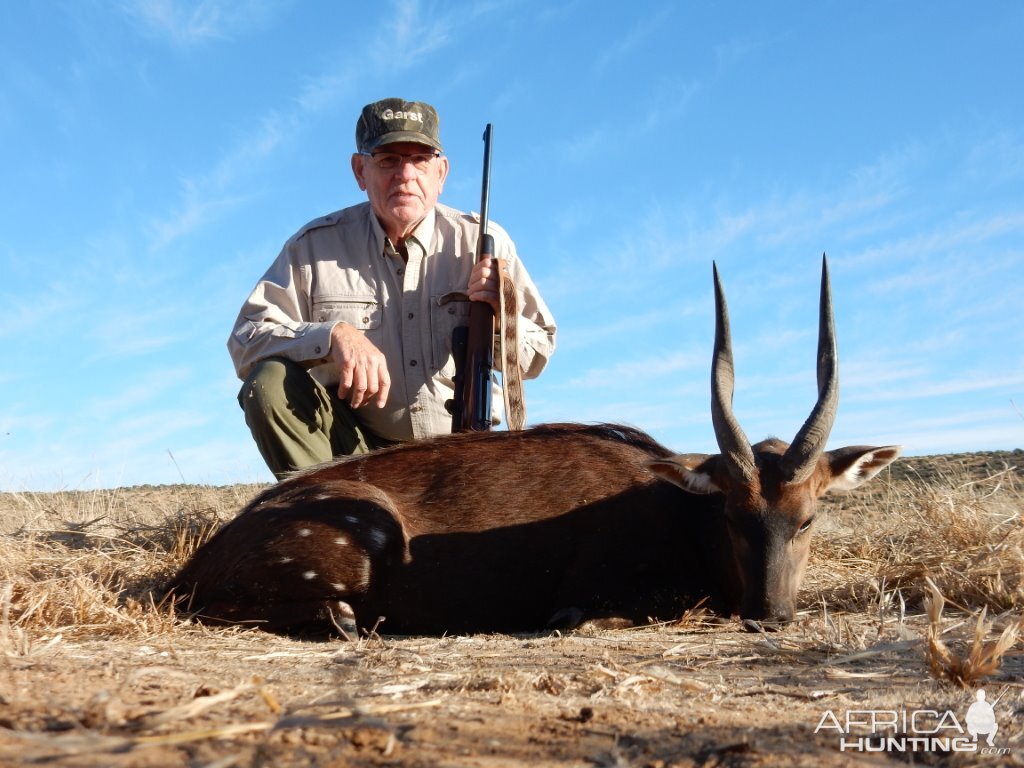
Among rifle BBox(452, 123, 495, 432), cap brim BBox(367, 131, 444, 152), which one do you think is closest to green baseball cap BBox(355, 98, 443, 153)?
cap brim BBox(367, 131, 444, 152)

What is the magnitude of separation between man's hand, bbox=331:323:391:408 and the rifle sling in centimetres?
84

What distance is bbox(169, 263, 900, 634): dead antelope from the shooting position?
17.0ft

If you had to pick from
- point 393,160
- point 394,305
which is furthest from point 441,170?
point 394,305

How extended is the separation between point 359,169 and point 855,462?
14.0 feet

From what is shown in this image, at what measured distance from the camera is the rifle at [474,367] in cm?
684

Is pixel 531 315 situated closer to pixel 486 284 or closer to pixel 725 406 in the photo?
pixel 486 284

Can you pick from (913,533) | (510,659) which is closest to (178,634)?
(510,659)

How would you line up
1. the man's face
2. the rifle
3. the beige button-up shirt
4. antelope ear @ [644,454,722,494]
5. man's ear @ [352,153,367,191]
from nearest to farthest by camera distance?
antelope ear @ [644,454,722,494] → the rifle → the beige button-up shirt → the man's face → man's ear @ [352,153,367,191]

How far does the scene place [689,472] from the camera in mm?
5461

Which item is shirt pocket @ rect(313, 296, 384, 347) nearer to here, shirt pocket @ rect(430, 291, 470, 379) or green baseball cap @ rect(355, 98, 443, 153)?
shirt pocket @ rect(430, 291, 470, 379)

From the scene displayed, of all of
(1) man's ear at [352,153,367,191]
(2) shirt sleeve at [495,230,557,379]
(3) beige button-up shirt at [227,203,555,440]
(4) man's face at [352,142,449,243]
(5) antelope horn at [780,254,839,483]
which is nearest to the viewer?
(5) antelope horn at [780,254,839,483]

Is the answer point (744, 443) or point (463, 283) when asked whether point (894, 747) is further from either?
point (463, 283)

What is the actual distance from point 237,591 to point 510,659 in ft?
6.31

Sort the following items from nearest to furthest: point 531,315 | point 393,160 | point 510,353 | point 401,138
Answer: point 510,353
point 401,138
point 393,160
point 531,315
